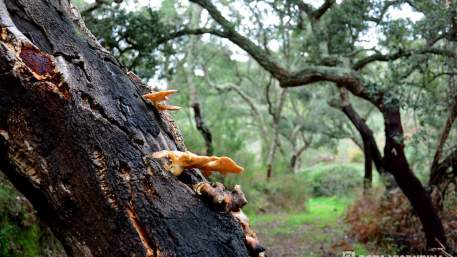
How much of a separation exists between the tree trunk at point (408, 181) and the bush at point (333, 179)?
17.3 m

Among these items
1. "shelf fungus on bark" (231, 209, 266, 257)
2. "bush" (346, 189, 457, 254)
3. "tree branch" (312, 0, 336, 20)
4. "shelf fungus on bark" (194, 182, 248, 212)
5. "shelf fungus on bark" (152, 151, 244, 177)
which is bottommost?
"shelf fungus on bark" (231, 209, 266, 257)

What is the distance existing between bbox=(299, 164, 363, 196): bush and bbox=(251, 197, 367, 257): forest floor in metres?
8.41

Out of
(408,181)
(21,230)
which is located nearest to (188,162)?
(21,230)

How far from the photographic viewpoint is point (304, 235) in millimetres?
12539

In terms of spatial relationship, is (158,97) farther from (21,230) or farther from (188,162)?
(21,230)

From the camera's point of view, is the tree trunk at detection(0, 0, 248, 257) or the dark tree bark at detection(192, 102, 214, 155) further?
the dark tree bark at detection(192, 102, 214, 155)

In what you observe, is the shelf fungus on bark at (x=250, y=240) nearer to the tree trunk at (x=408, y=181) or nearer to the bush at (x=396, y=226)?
the tree trunk at (x=408, y=181)

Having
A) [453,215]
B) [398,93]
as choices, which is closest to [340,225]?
[453,215]

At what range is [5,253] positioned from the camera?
5363 mm

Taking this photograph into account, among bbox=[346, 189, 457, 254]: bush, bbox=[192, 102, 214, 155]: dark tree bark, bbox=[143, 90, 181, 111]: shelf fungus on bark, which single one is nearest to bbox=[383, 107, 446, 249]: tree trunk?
bbox=[346, 189, 457, 254]: bush

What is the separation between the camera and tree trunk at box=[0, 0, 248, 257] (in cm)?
205

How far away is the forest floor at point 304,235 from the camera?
1012cm

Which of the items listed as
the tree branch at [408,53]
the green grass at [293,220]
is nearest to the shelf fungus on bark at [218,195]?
the tree branch at [408,53]

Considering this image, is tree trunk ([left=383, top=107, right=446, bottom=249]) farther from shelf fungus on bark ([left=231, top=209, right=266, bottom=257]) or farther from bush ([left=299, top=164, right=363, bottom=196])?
bush ([left=299, top=164, right=363, bottom=196])
